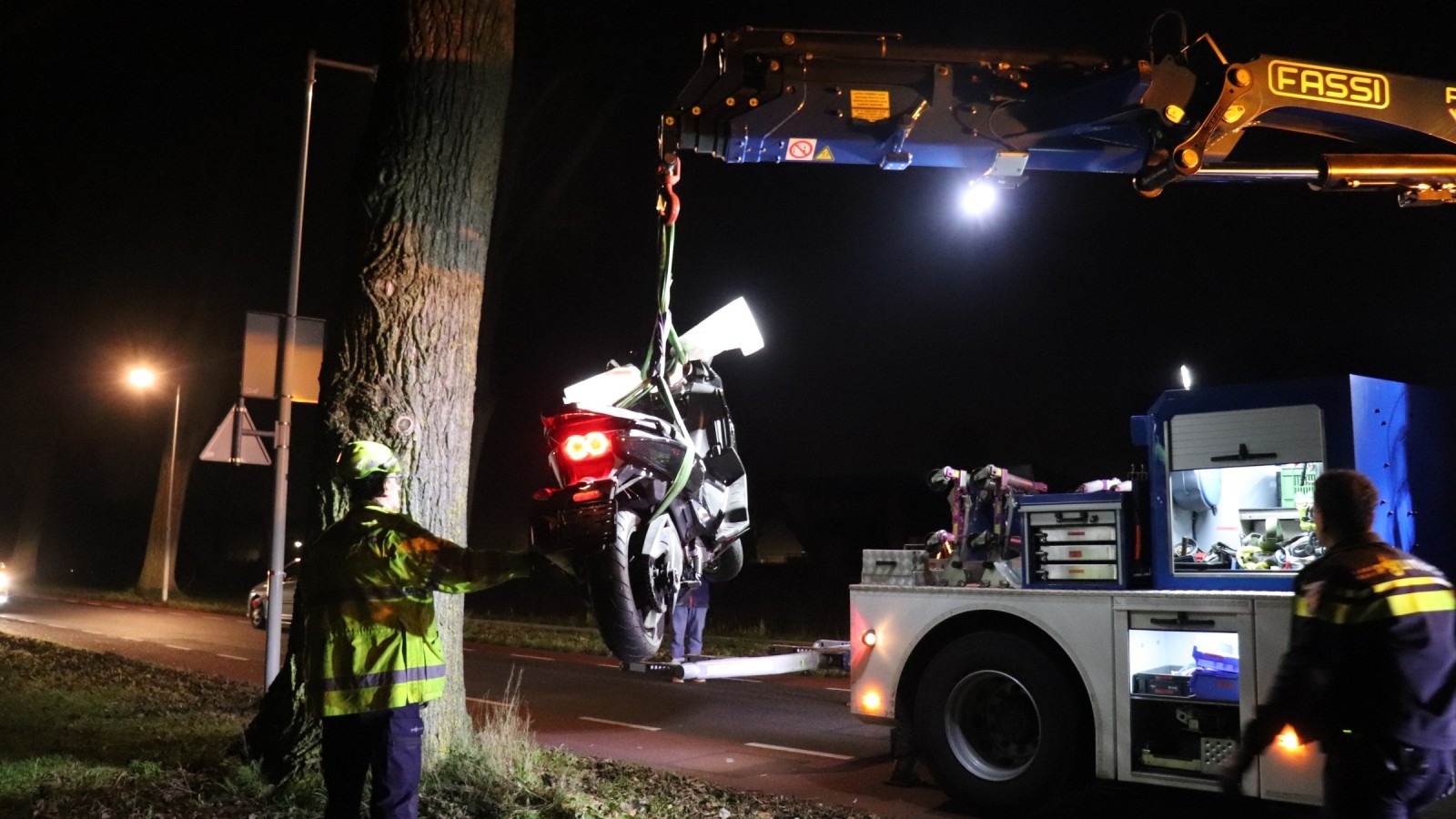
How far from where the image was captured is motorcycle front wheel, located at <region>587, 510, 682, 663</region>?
16.3 feet

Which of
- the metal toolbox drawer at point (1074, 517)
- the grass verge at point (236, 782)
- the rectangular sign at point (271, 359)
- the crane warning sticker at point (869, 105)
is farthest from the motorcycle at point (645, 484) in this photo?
the rectangular sign at point (271, 359)

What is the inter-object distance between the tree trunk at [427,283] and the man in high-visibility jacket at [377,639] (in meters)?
1.88

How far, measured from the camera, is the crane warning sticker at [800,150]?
6.51 metres

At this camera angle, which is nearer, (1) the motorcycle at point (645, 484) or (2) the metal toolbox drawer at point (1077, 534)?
(1) the motorcycle at point (645, 484)

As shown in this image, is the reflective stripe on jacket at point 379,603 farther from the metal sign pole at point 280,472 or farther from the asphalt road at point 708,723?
the metal sign pole at point 280,472

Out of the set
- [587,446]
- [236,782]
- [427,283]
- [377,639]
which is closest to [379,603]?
[377,639]

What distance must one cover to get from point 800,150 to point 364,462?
3.06 m

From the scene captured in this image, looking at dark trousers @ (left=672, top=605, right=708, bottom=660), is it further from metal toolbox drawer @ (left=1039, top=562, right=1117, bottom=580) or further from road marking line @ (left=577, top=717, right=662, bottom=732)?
metal toolbox drawer @ (left=1039, top=562, right=1117, bottom=580)

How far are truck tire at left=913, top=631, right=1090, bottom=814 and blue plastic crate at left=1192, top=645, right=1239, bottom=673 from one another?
2.30ft

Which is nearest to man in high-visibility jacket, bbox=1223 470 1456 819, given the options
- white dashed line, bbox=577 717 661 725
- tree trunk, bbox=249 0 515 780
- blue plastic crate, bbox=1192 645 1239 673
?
blue plastic crate, bbox=1192 645 1239 673

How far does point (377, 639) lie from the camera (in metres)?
4.60

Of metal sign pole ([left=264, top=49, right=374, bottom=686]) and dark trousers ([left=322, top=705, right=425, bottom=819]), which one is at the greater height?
metal sign pole ([left=264, top=49, right=374, bottom=686])

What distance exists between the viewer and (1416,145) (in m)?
6.83

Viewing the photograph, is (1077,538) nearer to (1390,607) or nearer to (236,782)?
(1390,607)
